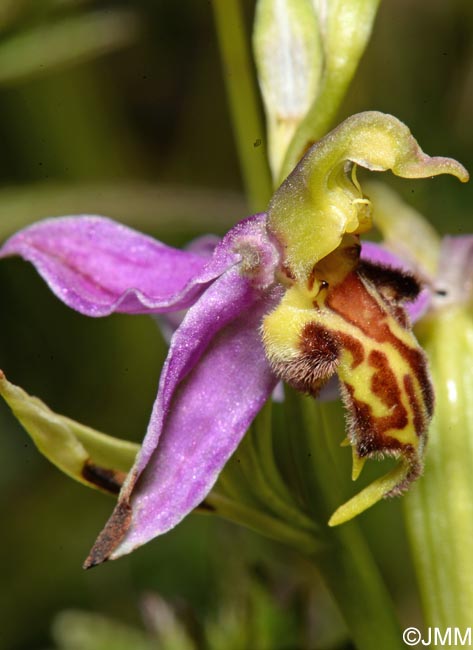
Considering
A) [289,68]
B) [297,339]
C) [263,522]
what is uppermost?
[289,68]

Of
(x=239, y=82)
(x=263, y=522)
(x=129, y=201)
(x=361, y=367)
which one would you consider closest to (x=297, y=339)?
(x=361, y=367)

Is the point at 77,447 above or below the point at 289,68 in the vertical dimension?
below

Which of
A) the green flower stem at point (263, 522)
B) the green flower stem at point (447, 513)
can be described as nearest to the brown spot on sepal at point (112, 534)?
the green flower stem at point (263, 522)

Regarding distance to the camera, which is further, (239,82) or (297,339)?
(239,82)

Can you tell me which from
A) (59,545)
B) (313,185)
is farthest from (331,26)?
(59,545)

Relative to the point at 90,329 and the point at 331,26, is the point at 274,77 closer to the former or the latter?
the point at 331,26

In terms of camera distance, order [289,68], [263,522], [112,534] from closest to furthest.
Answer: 1. [112,534]
2. [263,522]
3. [289,68]

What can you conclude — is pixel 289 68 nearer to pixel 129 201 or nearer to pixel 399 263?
pixel 399 263
